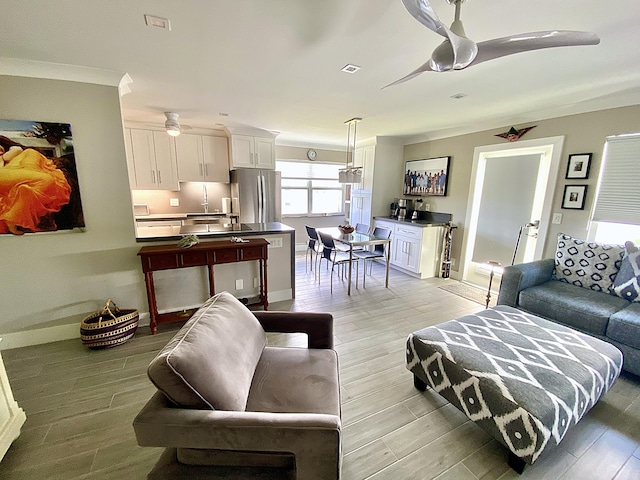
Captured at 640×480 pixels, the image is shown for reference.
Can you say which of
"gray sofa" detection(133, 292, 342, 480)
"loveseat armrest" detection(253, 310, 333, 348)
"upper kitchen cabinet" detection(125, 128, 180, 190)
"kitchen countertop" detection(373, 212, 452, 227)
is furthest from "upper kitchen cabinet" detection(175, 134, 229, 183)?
"gray sofa" detection(133, 292, 342, 480)

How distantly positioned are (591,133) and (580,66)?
119cm

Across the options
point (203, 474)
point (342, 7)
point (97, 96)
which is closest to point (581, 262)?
point (342, 7)

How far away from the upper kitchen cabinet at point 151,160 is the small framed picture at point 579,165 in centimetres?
553

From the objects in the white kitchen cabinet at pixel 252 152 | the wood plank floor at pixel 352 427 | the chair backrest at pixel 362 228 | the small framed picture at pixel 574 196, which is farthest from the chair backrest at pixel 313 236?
the small framed picture at pixel 574 196

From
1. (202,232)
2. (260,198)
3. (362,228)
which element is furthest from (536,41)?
(260,198)

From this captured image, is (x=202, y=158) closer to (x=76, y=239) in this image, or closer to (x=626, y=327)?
(x=76, y=239)

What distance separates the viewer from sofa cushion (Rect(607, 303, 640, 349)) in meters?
1.96

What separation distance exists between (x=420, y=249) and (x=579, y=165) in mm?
2101

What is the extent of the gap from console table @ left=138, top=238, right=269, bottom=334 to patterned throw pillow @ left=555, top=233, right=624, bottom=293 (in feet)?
10.7

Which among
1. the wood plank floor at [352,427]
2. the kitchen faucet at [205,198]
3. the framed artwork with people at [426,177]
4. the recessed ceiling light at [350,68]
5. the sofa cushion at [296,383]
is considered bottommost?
the wood plank floor at [352,427]

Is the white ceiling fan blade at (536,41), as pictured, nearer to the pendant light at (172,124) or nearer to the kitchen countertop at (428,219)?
the kitchen countertop at (428,219)

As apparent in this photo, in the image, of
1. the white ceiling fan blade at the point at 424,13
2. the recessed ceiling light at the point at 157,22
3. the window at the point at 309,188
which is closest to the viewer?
the white ceiling fan blade at the point at 424,13

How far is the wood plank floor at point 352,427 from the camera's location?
1.35m

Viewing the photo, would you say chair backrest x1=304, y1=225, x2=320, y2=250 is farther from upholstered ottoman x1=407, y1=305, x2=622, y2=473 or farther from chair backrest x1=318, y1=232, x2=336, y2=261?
upholstered ottoman x1=407, y1=305, x2=622, y2=473
